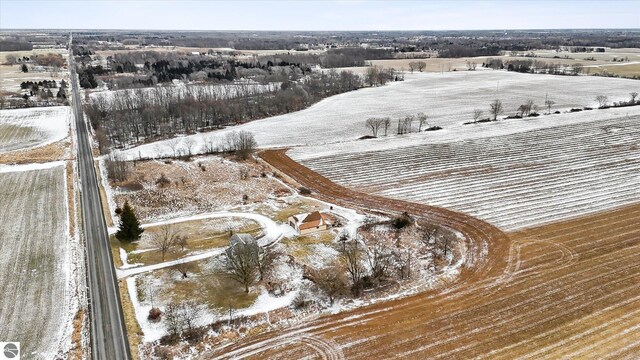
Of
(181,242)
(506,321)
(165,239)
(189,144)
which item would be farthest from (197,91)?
(506,321)

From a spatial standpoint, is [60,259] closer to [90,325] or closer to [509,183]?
[90,325]

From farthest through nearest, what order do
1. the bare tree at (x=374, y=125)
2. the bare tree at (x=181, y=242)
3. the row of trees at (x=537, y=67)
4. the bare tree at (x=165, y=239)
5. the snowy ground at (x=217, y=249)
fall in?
the row of trees at (x=537, y=67), the bare tree at (x=374, y=125), the bare tree at (x=181, y=242), the bare tree at (x=165, y=239), the snowy ground at (x=217, y=249)

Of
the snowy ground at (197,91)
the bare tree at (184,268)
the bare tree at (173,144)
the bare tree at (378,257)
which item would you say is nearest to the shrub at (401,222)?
the bare tree at (378,257)

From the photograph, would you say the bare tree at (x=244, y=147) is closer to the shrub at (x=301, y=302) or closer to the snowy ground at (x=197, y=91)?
the shrub at (x=301, y=302)

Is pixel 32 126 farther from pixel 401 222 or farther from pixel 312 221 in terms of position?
pixel 401 222

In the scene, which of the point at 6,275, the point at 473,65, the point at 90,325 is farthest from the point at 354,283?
the point at 473,65

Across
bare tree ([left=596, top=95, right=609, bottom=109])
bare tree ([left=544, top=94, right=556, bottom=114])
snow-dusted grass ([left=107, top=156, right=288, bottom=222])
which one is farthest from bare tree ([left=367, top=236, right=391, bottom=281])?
bare tree ([left=596, top=95, right=609, bottom=109])
